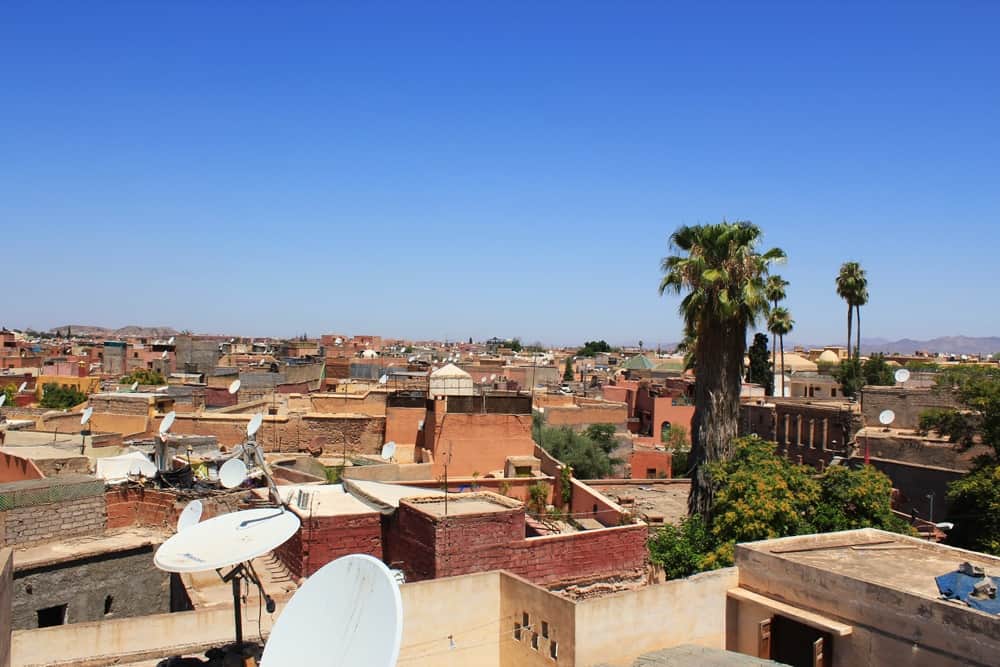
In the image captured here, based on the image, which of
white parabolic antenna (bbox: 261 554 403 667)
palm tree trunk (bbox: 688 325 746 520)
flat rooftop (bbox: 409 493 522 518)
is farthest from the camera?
palm tree trunk (bbox: 688 325 746 520)

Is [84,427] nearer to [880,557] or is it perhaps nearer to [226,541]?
[226,541]

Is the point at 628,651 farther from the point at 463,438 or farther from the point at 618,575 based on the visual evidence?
the point at 463,438

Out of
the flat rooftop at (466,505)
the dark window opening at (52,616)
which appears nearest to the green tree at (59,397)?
the dark window opening at (52,616)

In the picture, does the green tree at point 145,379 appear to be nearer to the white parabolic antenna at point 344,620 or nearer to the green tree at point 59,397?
the green tree at point 59,397

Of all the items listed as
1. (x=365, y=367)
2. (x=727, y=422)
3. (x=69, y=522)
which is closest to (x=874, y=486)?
(x=727, y=422)

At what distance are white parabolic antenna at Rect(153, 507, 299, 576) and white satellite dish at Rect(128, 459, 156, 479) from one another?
981 cm

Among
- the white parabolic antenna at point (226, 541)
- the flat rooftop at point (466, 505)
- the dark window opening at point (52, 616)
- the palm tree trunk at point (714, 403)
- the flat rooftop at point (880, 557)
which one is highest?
the palm tree trunk at point (714, 403)

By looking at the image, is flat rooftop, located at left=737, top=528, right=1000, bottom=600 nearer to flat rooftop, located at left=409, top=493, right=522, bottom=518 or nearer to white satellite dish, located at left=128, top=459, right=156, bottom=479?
flat rooftop, located at left=409, top=493, right=522, bottom=518

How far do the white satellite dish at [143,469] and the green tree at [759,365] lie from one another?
36538mm

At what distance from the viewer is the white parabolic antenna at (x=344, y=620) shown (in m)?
5.59

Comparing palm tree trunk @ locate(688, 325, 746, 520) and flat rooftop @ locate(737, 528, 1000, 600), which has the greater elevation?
palm tree trunk @ locate(688, 325, 746, 520)

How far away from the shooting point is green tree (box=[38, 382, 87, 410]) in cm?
4344

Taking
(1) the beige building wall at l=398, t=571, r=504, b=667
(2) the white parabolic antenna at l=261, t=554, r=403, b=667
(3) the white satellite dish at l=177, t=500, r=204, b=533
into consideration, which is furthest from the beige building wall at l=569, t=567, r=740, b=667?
(3) the white satellite dish at l=177, t=500, r=204, b=533

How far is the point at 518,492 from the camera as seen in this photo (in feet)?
61.5
